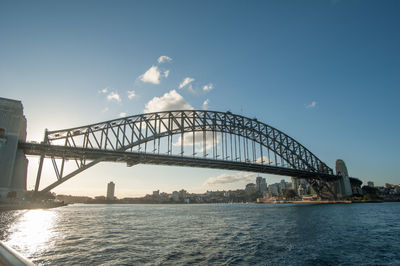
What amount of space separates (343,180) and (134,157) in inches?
3064

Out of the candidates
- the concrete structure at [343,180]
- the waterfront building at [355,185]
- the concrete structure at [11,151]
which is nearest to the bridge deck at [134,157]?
the concrete structure at [11,151]

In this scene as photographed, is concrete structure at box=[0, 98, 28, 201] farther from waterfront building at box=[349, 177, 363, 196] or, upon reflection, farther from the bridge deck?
waterfront building at box=[349, 177, 363, 196]

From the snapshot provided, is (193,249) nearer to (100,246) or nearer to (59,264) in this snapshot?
(100,246)

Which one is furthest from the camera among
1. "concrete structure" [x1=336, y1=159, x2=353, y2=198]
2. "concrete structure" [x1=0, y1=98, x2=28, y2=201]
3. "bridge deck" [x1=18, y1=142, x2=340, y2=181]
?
"concrete structure" [x1=336, y1=159, x2=353, y2=198]

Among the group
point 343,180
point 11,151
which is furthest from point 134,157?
point 343,180

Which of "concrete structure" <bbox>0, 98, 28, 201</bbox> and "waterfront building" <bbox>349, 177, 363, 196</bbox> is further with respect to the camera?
"waterfront building" <bbox>349, 177, 363, 196</bbox>

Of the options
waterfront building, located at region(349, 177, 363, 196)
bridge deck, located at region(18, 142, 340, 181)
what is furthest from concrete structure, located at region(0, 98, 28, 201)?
waterfront building, located at region(349, 177, 363, 196)

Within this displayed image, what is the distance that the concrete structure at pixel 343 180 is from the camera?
82.7 meters

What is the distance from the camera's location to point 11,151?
40031mm

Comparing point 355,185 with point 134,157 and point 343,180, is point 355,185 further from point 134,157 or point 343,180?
point 134,157

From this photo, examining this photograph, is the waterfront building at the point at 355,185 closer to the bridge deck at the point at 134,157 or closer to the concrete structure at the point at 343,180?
the concrete structure at the point at 343,180

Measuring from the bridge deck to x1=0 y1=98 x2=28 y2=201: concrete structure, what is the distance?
1.84m

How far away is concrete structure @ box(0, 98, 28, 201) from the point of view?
128 feet

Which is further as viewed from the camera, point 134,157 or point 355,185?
point 355,185
